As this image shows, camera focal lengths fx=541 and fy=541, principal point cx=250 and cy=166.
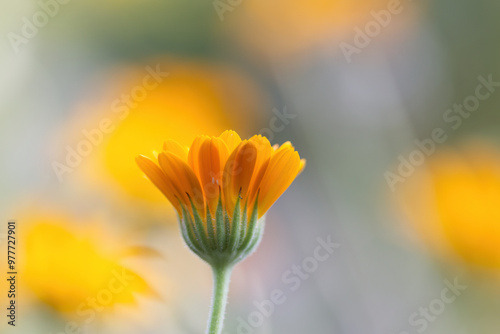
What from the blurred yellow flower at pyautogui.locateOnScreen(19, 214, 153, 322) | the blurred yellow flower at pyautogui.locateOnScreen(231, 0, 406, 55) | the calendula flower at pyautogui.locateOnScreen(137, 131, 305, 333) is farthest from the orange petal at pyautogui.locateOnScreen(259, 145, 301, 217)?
the blurred yellow flower at pyautogui.locateOnScreen(231, 0, 406, 55)

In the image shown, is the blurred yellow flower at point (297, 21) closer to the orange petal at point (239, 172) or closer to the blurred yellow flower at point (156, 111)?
the blurred yellow flower at point (156, 111)

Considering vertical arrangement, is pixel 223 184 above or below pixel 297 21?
below

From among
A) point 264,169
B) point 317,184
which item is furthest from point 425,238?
point 264,169

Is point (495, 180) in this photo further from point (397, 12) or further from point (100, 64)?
point (100, 64)

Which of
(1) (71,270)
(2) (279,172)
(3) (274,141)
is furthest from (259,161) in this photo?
(3) (274,141)

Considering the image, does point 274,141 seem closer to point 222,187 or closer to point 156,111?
point 156,111

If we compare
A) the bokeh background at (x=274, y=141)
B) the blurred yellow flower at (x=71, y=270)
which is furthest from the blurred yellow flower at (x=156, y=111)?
the blurred yellow flower at (x=71, y=270)

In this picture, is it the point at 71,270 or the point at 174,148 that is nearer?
the point at 174,148
